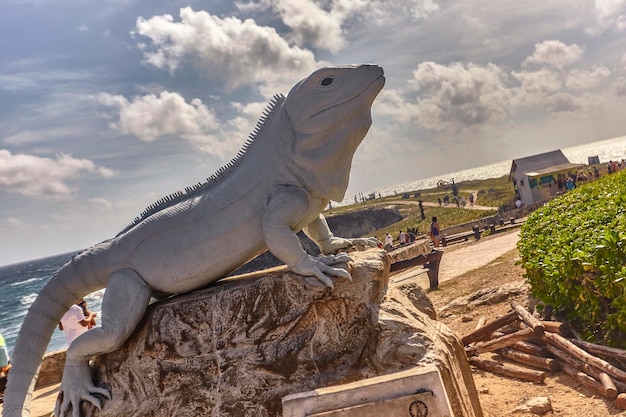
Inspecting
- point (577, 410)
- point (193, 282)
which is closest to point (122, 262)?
point (193, 282)

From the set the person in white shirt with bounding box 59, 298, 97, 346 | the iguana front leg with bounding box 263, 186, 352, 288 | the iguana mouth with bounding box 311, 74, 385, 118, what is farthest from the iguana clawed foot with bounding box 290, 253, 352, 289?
the person in white shirt with bounding box 59, 298, 97, 346

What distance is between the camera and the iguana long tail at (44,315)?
426 cm

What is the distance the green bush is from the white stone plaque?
3349 mm

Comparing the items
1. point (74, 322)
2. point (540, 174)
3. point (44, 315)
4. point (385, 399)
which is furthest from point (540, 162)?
point (385, 399)

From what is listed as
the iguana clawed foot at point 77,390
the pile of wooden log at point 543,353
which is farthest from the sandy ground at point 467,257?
the iguana clawed foot at point 77,390

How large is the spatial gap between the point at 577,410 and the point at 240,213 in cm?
399

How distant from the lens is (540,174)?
102 ft

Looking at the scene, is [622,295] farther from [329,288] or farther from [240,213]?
[240,213]

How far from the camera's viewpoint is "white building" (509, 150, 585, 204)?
1223 inches

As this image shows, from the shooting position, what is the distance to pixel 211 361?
12.9 ft

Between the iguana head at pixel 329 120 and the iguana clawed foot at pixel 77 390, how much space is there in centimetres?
244

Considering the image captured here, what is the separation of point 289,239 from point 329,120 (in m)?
1.05

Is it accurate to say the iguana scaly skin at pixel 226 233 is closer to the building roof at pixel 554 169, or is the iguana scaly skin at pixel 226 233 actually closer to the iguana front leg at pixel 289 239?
the iguana front leg at pixel 289 239

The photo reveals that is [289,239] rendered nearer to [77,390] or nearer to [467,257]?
[77,390]
